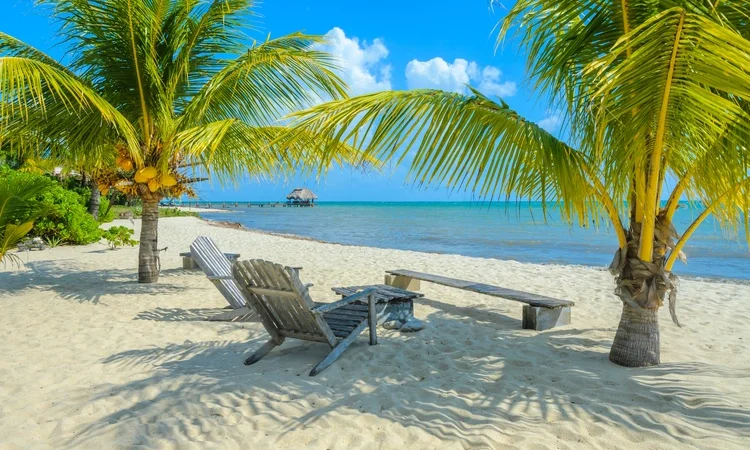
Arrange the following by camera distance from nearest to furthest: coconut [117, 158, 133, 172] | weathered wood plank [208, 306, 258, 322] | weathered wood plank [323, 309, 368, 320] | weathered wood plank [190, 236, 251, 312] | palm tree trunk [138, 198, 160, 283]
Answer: weathered wood plank [323, 309, 368, 320], weathered wood plank [208, 306, 258, 322], weathered wood plank [190, 236, 251, 312], coconut [117, 158, 133, 172], palm tree trunk [138, 198, 160, 283]

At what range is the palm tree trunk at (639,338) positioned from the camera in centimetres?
364

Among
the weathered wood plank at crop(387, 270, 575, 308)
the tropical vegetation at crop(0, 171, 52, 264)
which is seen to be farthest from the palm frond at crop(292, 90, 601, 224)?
the tropical vegetation at crop(0, 171, 52, 264)

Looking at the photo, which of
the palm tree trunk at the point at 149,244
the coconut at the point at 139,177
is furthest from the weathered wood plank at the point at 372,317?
the palm tree trunk at the point at 149,244

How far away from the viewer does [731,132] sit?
109 inches

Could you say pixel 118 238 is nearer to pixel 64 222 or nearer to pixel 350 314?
pixel 64 222

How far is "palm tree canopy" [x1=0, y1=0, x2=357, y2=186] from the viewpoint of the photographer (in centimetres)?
630

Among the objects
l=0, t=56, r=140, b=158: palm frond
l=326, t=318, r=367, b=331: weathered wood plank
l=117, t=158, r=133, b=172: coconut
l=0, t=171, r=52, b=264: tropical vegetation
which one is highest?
l=0, t=56, r=140, b=158: palm frond

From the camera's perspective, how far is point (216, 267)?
244 inches

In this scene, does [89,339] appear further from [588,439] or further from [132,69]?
[588,439]

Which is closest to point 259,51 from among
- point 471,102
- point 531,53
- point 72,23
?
point 72,23

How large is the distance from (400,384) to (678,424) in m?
1.68

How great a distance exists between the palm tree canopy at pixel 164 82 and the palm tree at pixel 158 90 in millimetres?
15

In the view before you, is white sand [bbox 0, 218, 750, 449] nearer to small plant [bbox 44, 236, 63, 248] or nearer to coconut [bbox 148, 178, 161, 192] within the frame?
coconut [bbox 148, 178, 161, 192]

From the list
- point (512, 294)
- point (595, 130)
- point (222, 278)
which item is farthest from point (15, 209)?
point (595, 130)
